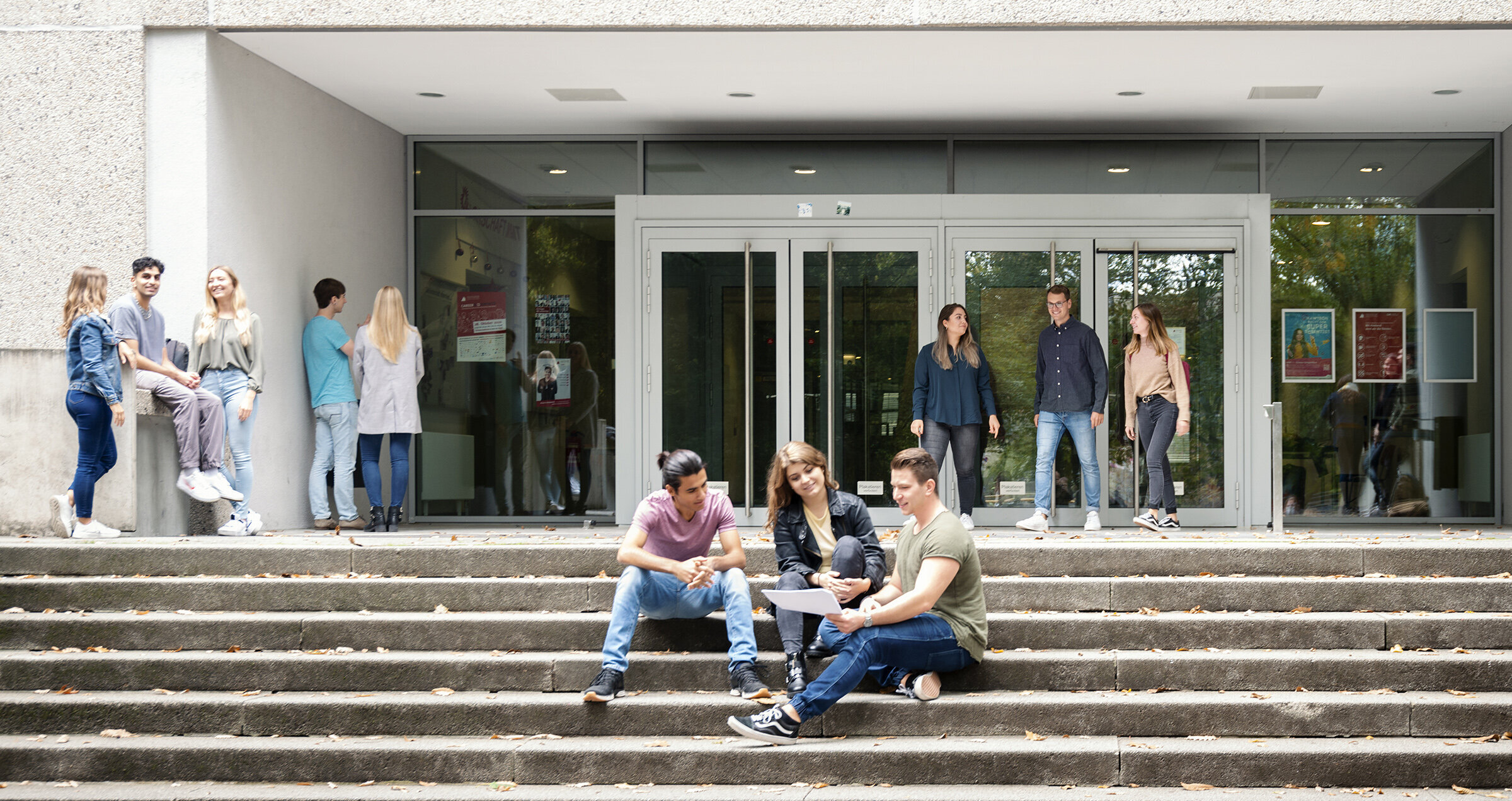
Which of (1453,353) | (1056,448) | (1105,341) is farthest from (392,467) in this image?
(1453,353)

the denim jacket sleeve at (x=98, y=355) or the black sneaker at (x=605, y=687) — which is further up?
the denim jacket sleeve at (x=98, y=355)

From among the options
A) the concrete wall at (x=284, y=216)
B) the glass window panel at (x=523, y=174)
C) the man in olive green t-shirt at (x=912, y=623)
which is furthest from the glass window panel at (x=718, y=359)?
the man in olive green t-shirt at (x=912, y=623)

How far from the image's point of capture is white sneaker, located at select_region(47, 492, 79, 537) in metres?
7.43

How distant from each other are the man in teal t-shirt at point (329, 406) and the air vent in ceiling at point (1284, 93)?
7700 millimetres

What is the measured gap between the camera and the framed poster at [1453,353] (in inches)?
422

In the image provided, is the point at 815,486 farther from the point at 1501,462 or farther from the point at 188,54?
the point at 1501,462

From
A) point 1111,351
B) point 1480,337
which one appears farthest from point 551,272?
Answer: point 1480,337

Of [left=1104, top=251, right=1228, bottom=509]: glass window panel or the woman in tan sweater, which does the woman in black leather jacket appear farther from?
[left=1104, top=251, right=1228, bottom=509]: glass window panel

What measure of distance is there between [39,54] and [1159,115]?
9.04 m

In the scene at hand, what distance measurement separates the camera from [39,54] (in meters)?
8.20

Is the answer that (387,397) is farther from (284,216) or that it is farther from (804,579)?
(804,579)

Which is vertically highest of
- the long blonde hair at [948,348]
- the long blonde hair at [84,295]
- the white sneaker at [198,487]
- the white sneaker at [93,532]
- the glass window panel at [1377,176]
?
the glass window panel at [1377,176]

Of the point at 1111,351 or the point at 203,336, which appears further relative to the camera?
the point at 1111,351

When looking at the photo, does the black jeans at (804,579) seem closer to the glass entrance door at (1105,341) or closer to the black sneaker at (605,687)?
the black sneaker at (605,687)
